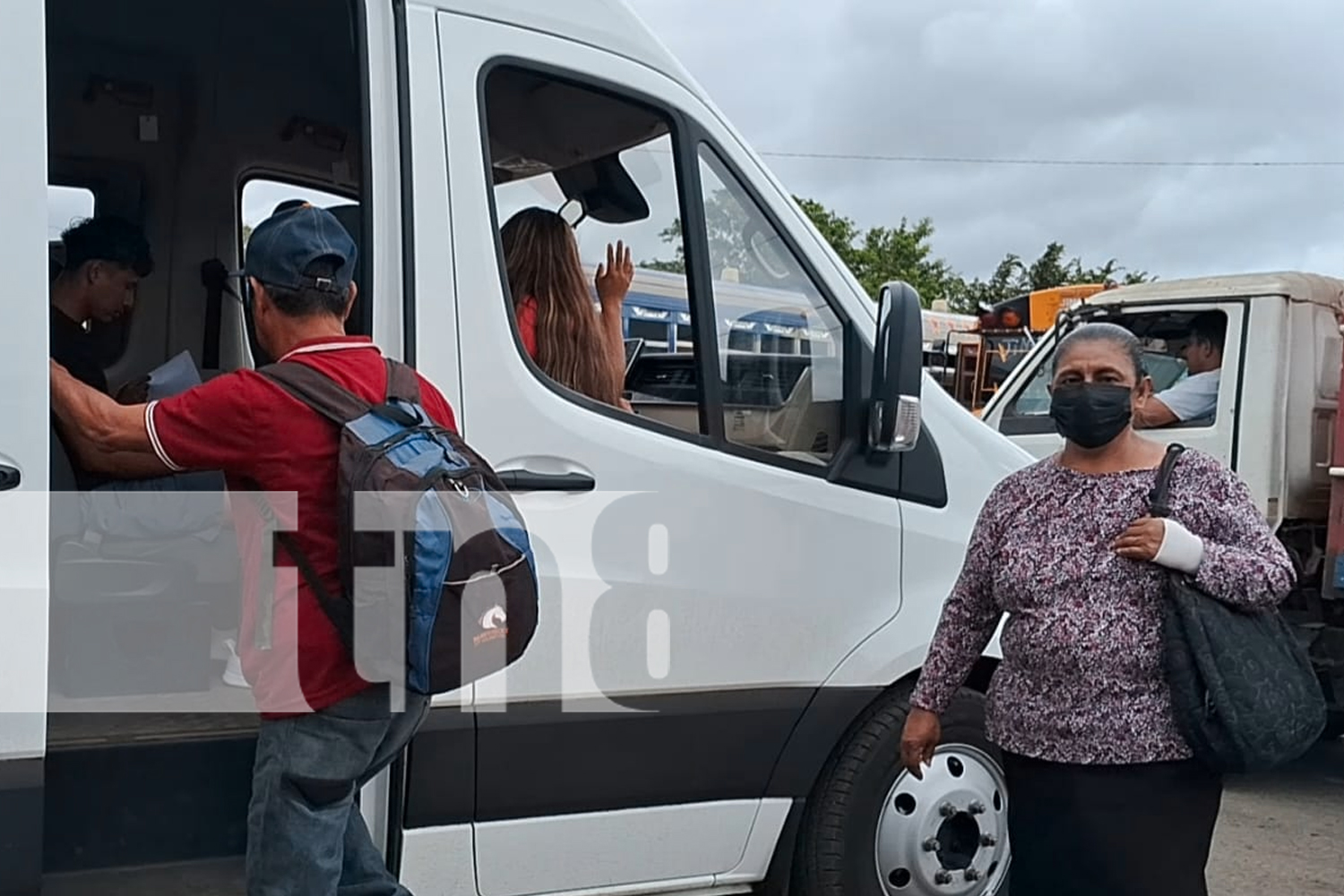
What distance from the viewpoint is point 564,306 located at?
328 cm

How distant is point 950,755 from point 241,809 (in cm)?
175

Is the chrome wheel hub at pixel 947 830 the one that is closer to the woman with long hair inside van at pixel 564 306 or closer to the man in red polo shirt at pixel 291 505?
the woman with long hair inside van at pixel 564 306

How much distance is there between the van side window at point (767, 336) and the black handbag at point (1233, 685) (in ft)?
3.85

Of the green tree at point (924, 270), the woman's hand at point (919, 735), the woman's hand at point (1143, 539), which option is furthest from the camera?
the green tree at point (924, 270)

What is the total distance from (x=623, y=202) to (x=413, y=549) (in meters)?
1.38

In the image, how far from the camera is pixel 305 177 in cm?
441

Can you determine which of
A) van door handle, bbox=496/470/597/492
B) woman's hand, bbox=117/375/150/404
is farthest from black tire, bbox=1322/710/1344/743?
woman's hand, bbox=117/375/150/404

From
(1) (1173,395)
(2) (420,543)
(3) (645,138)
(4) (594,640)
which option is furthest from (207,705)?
(1) (1173,395)

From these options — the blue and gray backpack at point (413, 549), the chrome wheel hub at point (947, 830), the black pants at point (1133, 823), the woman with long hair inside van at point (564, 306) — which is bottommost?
the chrome wheel hub at point (947, 830)

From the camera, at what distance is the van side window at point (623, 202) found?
3.30 m

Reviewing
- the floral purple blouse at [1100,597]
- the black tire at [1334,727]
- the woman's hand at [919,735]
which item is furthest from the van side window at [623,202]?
the black tire at [1334,727]

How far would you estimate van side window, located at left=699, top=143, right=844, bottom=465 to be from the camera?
3.39 m

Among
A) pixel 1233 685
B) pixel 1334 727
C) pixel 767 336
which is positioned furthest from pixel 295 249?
pixel 1334 727

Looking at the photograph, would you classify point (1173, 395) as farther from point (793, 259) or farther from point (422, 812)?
point (422, 812)
